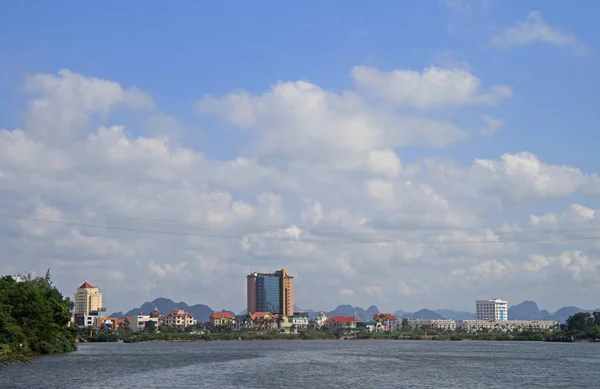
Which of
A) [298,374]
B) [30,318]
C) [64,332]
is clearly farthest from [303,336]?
[298,374]

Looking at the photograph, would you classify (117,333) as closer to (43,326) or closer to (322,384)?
(43,326)

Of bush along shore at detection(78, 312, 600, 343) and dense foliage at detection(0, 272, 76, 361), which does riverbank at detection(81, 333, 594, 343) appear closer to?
bush along shore at detection(78, 312, 600, 343)

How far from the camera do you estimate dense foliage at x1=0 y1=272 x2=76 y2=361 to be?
59653 millimetres

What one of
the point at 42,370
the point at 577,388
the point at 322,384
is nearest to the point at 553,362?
the point at 577,388

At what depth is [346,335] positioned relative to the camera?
190m

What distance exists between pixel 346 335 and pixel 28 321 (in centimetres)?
12744

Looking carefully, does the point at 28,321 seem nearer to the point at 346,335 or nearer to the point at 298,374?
the point at 298,374

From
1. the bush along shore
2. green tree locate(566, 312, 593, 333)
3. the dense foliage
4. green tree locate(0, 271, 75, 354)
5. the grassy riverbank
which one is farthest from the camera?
the grassy riverbank

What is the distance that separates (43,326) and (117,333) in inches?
3497

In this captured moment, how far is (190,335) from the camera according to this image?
167375mm

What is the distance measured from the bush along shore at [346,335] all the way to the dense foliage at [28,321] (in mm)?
70408

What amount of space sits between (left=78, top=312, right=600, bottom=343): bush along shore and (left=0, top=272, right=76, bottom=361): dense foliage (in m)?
70.4

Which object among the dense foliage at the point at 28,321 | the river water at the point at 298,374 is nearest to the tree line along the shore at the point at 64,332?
the dense foliage at the point at 28,321

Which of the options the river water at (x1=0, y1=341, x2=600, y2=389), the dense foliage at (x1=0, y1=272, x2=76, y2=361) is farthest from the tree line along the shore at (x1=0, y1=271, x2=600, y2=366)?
the river water at (x1=0, y1=341, x2=600, y2=389)
